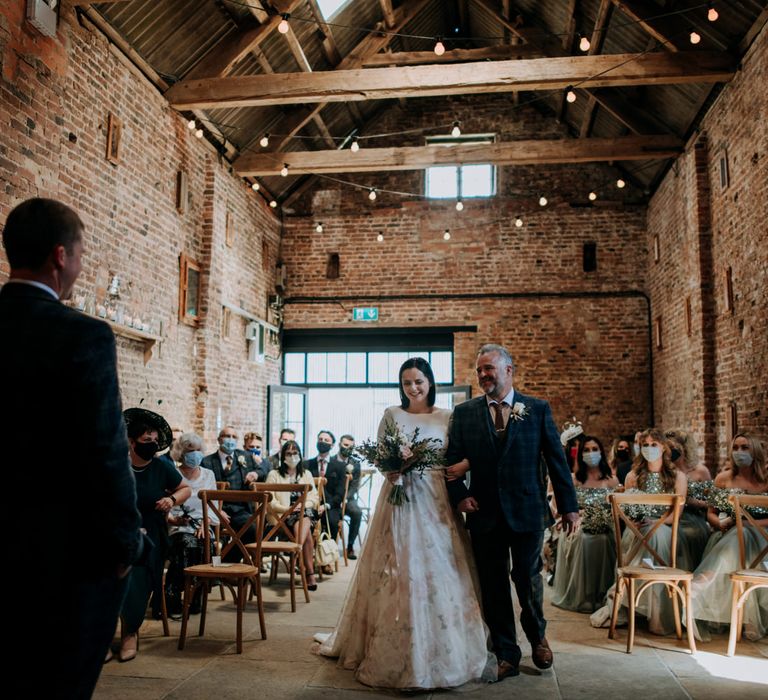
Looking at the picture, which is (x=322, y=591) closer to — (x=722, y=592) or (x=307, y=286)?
(x=722, y=592)

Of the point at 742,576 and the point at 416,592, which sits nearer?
the point at 416,592

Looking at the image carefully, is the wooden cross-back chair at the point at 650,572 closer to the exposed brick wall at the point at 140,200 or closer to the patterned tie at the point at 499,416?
the patterned tie at the point at 499,416

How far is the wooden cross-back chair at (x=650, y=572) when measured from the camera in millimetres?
4605

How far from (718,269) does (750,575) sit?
18.7 ft

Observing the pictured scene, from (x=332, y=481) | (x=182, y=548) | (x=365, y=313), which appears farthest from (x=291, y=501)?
(x=365, y=313)

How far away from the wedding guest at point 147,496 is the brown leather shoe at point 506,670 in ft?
6.99

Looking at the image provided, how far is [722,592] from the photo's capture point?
5012 mm

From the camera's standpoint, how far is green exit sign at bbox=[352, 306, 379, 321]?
13539 millimetres

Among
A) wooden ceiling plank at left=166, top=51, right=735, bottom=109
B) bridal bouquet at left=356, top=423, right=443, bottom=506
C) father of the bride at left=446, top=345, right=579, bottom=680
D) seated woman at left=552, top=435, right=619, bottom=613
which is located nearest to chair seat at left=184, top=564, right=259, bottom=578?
bridal bouquet at left=356, top=423, right=443, bottom=506

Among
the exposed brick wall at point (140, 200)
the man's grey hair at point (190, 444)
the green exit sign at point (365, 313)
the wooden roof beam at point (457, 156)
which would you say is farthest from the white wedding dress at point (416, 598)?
the green exit sign at point (365, 313)

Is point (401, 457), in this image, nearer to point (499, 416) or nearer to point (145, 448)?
point (499, 416)

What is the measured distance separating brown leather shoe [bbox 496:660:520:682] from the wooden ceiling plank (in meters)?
6.65

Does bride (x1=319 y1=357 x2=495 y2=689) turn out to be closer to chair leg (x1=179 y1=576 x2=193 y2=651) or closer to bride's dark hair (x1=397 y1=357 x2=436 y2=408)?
bride's dark hair (x1=397 y1=357 x2=436 y2=408)

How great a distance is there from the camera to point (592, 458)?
6.47 m
